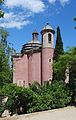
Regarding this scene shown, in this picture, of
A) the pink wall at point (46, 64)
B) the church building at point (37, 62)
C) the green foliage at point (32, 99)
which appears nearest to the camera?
the green foliage at point (32, 99)

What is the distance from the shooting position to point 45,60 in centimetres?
4969

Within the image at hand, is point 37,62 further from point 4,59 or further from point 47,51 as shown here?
point 4,59

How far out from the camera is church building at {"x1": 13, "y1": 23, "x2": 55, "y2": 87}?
1948 inches

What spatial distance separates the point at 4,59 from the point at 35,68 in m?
24.1

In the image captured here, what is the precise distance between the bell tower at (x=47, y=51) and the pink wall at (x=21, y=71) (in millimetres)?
4626

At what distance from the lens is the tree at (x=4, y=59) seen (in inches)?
1013

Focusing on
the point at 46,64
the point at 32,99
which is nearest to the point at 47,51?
the point at 46,64

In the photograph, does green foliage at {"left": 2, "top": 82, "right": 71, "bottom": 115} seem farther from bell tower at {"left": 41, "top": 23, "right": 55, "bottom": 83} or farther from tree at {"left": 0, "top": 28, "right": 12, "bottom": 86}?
bell tower at {"left": 41, "top": 23, "right": 55, "bottom": 83}

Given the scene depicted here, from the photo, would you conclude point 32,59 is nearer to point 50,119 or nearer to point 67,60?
point 67,60

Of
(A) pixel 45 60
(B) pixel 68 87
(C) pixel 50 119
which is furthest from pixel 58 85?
(A) pixel 45 60

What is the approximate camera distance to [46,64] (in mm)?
A: 49438

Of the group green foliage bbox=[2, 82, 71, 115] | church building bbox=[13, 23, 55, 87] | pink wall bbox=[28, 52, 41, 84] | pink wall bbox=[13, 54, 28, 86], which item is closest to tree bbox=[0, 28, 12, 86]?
green foliage bbox=[2, 82, 71, 115]

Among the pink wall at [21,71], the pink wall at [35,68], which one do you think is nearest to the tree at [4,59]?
the pink wall at [35,68]

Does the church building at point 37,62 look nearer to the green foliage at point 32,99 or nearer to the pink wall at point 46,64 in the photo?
the pink wall at point 46,64
